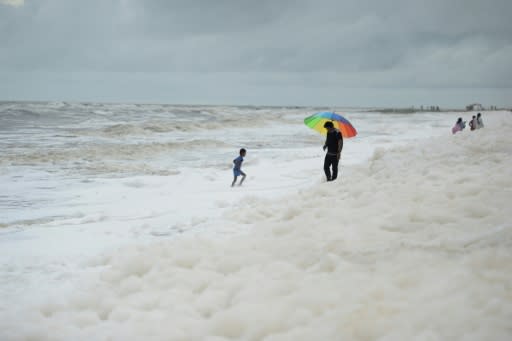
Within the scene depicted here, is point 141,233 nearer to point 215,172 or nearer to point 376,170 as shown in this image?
point 376,170

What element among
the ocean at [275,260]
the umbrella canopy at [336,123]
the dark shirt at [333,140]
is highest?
the umbrella canopy at [336,123]

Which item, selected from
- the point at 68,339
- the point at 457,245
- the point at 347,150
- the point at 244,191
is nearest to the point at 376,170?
the point at 244,191

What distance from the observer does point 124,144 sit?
2180 cm

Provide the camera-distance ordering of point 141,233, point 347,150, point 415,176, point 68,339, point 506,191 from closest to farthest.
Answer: point 68,339
point 506,191
point 141,233
point 415,176
point 347,150

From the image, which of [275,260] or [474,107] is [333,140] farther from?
[474,107]

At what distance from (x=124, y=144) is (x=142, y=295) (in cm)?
1922

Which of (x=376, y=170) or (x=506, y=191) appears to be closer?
(x=506, y=191)

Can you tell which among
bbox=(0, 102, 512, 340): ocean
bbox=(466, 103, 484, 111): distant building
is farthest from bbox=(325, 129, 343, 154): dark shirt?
bbox=(466, 103, 484, 111): distant building

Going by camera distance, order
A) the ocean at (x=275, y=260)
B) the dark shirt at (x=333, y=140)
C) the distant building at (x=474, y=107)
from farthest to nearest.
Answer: the distant building at (x=474, y=107), the dark shirt at (x=333, y=140), the ocean at (x=275, y=260)

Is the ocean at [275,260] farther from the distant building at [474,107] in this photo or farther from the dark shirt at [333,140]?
the distant building at [474,107]

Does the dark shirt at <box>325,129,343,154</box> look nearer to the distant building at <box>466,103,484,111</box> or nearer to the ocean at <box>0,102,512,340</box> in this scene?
the ocean at <box>0,102,512,340</box>

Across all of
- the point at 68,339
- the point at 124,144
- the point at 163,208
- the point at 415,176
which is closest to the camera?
the point at 68,339

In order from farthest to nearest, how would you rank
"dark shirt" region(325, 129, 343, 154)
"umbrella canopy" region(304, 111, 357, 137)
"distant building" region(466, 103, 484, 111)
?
1. "distant building" region(466, 103, 484, 111)
2. "umbrella canopy" region(304, 111, 357, 137)
3. "dark shirt" region(325, 129, 343, 154)

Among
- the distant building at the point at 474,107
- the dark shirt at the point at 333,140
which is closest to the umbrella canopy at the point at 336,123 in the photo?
the dark shirt at the point at 333,140
